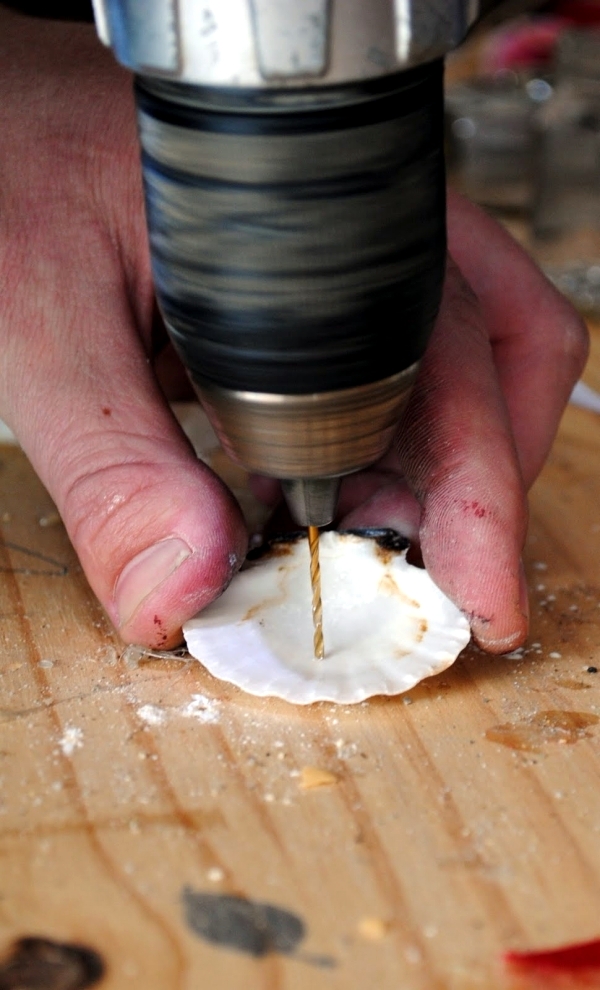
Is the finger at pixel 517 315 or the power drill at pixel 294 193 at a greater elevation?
the power drill at pixel 294 193

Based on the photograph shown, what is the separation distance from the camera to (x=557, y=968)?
64 centimetres

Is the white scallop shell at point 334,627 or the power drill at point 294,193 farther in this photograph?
the white scallop shell at point 334,627

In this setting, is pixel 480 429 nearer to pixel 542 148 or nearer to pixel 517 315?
pixel 517 315

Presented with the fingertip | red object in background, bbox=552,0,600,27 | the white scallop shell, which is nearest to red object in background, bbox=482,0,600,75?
red object in background, bbox=552,0,600,27

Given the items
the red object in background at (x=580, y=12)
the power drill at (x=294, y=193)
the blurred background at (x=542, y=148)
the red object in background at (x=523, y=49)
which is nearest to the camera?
the power drill at (x=294, y=193)

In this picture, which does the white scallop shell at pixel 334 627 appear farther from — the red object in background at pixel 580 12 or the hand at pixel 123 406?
the red object in background at pixel 580 12

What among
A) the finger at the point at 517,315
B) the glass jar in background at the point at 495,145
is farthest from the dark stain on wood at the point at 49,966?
the glass jar in background at the point at 495,145

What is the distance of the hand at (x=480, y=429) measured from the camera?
89 cm

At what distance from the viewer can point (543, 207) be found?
6.34ft

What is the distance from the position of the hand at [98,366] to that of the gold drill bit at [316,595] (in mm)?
Answer: 54

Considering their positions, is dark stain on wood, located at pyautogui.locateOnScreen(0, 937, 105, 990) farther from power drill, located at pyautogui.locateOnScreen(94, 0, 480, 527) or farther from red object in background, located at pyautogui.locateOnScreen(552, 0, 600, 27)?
red object in background, located at pyautogui.locateOnScreen(552, 0, 600, 27)

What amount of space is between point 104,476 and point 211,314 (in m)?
0.25

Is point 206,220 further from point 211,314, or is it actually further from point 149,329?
point 149,329

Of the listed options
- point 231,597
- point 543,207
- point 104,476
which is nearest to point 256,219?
point 104,476
